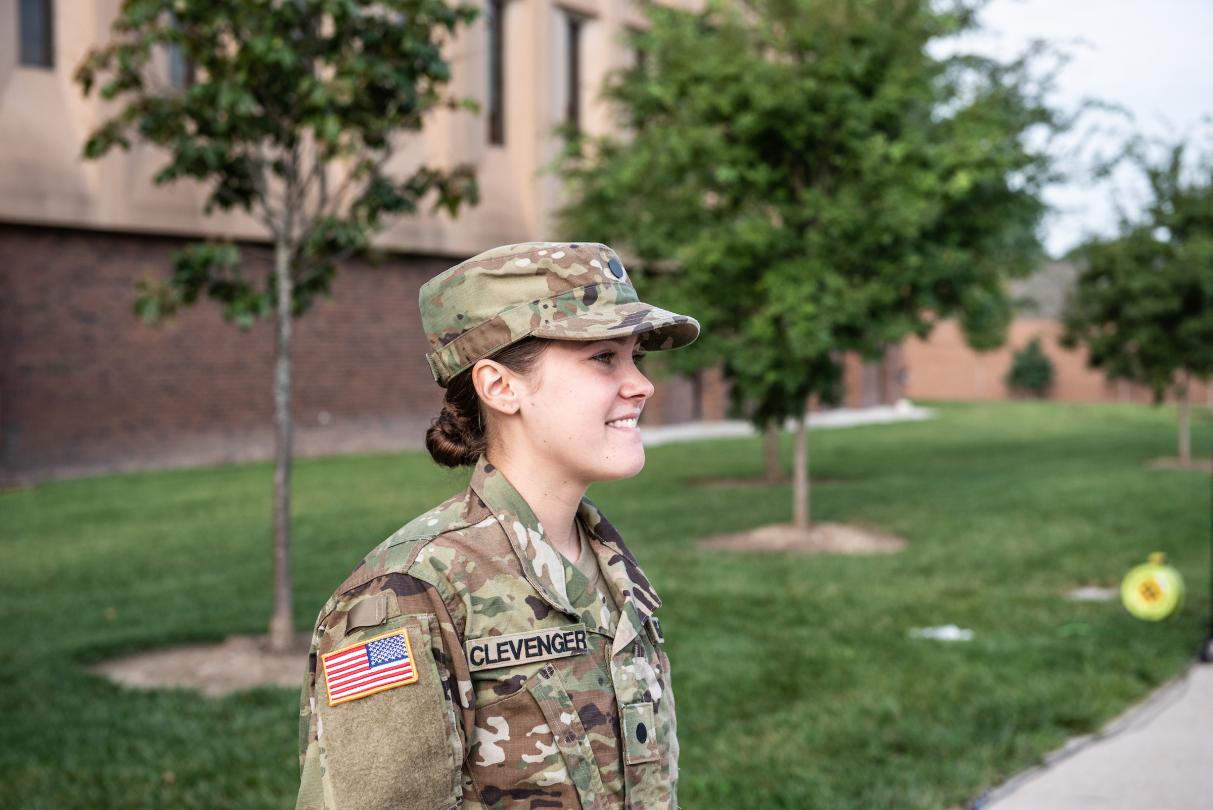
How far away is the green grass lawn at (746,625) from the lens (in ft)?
16.8

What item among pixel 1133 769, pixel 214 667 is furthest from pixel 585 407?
pixel 214 667

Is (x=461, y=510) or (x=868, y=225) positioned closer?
(x=461, y=510)

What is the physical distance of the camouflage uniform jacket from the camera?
66.2 inches

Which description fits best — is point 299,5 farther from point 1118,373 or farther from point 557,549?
point 1118,373

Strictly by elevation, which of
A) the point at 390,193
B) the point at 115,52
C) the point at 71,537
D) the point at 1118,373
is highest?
the point at 115,52

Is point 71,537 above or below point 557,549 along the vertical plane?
below

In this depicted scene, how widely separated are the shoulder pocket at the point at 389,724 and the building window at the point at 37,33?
1819 centimetres

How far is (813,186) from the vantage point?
1091 cm

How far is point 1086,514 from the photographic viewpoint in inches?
523

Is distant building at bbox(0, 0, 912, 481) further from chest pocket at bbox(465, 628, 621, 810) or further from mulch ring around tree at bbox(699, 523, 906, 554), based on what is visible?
chest pocket at bbox(465, 628, 621, 810)

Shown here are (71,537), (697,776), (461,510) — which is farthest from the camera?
(71,537)

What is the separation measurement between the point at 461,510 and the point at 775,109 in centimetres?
888

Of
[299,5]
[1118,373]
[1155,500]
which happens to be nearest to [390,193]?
[299,5]

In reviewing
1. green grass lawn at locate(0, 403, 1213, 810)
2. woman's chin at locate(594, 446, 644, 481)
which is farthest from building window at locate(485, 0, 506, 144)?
woman's chin at locate(594, 446, 644, 481)
